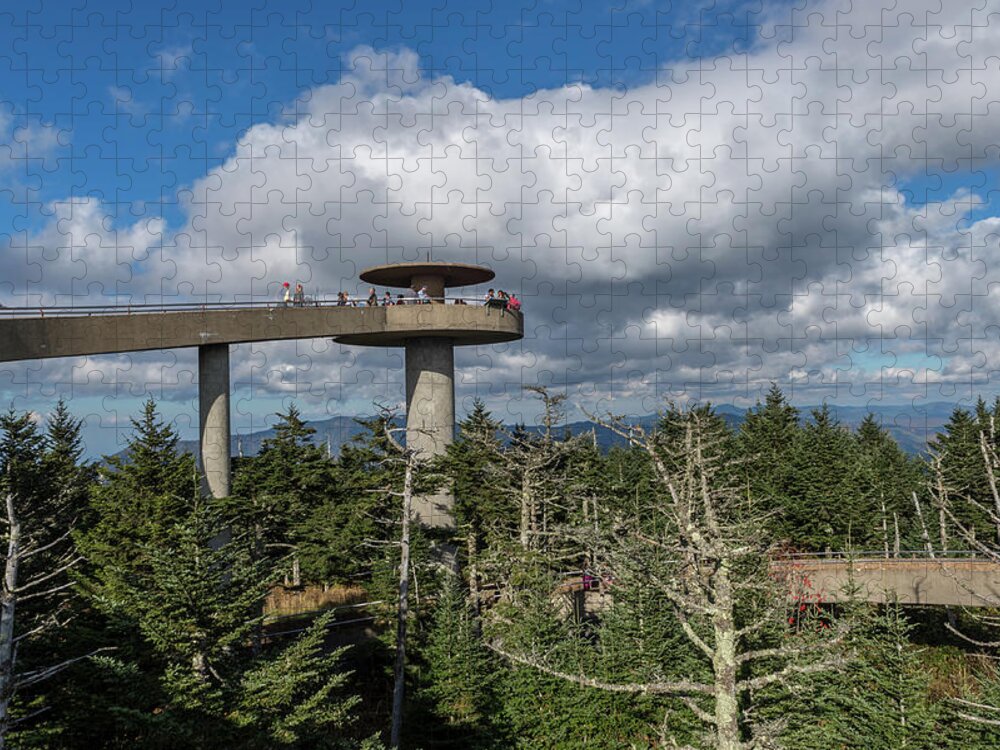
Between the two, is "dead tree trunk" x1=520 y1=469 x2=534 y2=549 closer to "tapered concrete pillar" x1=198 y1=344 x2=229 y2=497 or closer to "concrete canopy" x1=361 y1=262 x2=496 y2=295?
"concrete canopy" x1=361 y1=262 x2=496 y2=295

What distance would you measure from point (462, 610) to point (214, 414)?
13980mm

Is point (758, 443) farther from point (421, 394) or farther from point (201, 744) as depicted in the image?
point (201, 744)

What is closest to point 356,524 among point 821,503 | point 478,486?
point 478,486

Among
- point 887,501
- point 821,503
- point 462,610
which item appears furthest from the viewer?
point 887,501

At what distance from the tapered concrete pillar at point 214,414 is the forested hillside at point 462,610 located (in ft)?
4.18

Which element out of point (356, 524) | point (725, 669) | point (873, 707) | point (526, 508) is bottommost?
point (873, 707)

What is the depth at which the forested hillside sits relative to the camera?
14234mm

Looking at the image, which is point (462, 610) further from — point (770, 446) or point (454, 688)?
point (770, 446)

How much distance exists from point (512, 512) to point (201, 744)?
24137mm

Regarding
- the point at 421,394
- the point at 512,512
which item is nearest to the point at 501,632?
the point at 512,512

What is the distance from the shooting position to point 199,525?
20.3 m

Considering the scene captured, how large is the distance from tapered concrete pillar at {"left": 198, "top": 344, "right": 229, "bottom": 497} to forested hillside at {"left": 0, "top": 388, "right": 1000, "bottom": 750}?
1274 millimetres

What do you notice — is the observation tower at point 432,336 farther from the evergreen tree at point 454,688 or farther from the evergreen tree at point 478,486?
the evergreen tree at point 454,688

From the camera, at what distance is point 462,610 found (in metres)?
33.1
